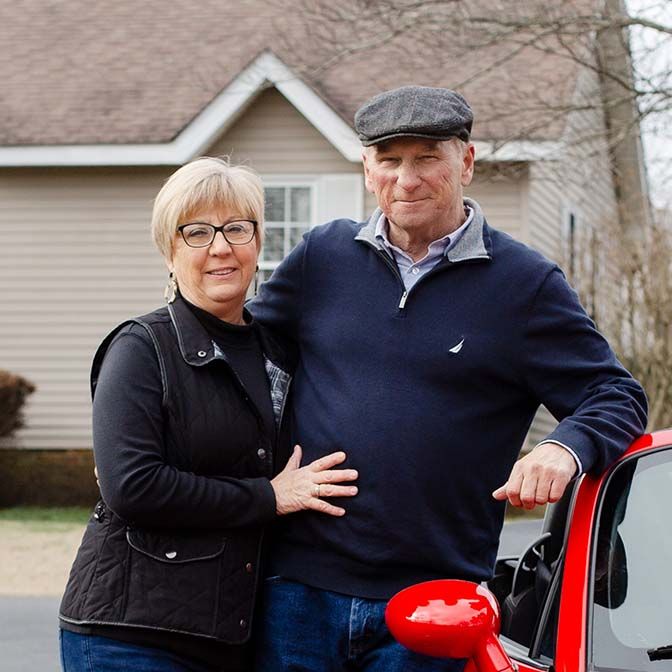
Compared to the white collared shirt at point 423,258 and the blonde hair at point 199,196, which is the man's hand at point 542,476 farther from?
the blonde hair at point 199,196

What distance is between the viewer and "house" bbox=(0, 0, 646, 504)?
14047 mm

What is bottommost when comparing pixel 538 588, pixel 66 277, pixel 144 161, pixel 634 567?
pixel 538 588

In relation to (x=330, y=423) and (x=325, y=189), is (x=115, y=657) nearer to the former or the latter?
(x=330, y=423)

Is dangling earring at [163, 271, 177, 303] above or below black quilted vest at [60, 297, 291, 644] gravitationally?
above

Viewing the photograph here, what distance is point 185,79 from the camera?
15148 millimetres

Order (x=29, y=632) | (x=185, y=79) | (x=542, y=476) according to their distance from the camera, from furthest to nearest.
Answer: (x=185, y=79) → (x=29, y=632) → (x=542, y=476)

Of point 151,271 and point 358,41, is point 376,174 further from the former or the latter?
point 151,271

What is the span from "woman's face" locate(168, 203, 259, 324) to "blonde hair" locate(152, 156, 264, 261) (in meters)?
0.02

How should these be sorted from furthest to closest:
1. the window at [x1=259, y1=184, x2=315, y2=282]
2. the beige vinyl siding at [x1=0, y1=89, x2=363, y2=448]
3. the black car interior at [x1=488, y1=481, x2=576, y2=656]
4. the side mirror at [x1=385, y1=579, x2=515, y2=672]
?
the beige vinyl siding at [x1=0, y1=89, x2=363, y2=448], the window at [x1=259, y1=184, x2=315, y2=282], the black car interior at [x1=488, y1=481, x2=576, y2=656], the side mirror at [x1=385, y1=579, x2=515, y2=672]

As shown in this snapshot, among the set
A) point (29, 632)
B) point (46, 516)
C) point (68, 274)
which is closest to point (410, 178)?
point (29, 632)

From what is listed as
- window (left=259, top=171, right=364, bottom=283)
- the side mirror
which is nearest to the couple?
the side mirror

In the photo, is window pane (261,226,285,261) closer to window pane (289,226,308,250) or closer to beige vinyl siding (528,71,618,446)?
window pane (289,226,308,250)

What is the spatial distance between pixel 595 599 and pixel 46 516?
11.8 meters

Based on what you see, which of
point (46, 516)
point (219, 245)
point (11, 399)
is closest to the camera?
point (219, 245)
